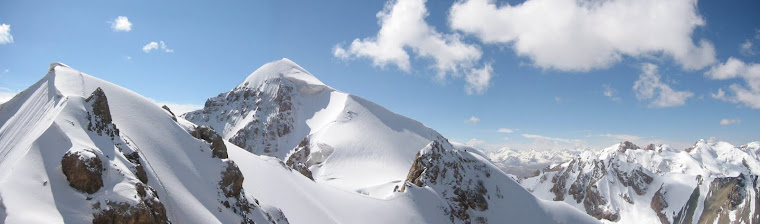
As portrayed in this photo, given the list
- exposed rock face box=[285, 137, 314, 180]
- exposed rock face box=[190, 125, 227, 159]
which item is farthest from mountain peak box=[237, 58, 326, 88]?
exposed rock face box=[190, 125, 227, 159]

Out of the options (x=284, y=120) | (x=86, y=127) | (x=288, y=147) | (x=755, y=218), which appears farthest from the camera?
(x=755, y=218)

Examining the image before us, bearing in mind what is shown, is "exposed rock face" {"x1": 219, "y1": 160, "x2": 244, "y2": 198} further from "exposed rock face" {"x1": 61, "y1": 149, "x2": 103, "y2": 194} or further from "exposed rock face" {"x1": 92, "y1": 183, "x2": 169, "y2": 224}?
"exposed rock face" {"x1": 61, "y1": 149, "x2": 103, "y2": 194}

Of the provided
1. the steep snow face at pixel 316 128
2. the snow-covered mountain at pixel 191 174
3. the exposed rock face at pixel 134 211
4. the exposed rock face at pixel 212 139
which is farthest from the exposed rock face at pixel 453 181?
the exposed rock face at pixel 134 211

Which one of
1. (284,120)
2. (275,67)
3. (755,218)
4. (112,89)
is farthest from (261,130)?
(755,218)

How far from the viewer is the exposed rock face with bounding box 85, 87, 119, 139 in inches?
773

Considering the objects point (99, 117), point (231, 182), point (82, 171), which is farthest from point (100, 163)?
point (231, 182)

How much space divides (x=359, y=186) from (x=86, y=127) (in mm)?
51564

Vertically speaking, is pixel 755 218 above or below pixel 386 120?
below

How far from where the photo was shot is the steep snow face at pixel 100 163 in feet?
48.7

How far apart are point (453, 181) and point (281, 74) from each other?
293ft

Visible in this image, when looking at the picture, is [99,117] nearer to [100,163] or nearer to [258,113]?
[100,163]

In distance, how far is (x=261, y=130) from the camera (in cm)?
10950

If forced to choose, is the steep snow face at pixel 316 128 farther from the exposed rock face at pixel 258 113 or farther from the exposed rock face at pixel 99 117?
the exposed rock face at pixel 99 117

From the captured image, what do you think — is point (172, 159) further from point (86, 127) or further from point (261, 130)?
point (261, 130)
